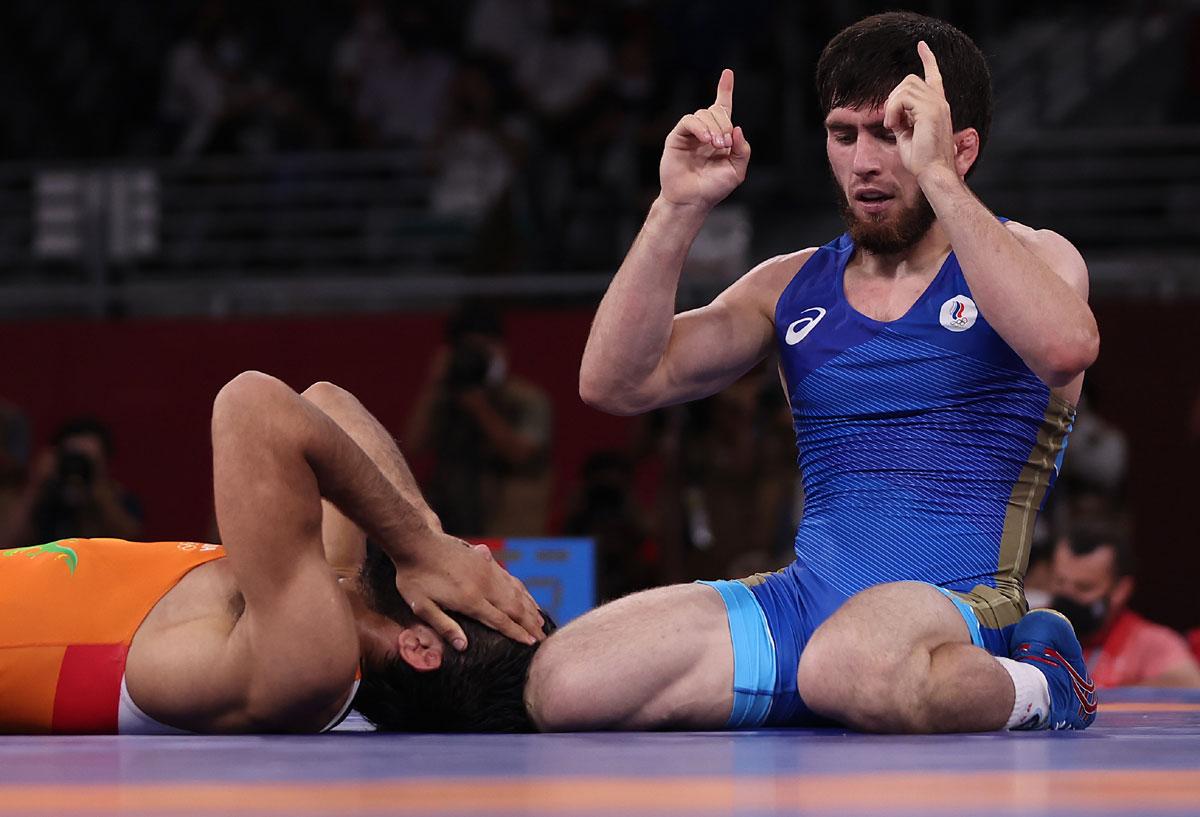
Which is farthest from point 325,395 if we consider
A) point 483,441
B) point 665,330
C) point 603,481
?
point 483,441

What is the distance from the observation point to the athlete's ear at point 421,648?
337 centimetres

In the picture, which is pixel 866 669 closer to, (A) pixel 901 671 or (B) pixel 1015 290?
(A) pixel 901 671

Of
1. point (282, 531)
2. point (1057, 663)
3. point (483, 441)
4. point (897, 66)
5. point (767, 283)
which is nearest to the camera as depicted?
point (282, 531)

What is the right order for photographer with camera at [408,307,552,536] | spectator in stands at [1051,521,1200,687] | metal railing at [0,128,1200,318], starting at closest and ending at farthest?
spectator in stands at [1051,521,1200,687]
photographer with camera at [408,307,552,536]
metal railing at [0,128,1200,318]

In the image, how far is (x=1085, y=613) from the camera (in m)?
5.80

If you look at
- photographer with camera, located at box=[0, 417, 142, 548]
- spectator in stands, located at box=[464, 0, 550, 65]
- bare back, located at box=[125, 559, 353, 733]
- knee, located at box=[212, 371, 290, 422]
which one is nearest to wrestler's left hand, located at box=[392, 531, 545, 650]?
bare back, located at box=[125, 559, 353, 733]

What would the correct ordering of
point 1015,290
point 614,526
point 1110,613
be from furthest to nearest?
point 614,526, point 1110,613, point 1015,290

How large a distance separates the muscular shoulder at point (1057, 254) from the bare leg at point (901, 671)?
715mm

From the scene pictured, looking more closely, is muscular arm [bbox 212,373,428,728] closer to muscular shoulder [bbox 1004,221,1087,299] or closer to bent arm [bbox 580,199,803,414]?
bent arm [bbox 580,199,803,414]

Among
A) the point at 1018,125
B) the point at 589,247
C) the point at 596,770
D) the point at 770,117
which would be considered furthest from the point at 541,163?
the point at 596,770

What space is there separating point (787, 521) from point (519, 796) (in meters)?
5.22

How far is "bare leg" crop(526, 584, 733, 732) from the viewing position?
10.9 ft

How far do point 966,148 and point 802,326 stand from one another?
0.50m

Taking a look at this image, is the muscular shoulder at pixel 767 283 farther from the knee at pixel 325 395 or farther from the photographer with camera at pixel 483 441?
the photographer with camera at pixel 483 441
